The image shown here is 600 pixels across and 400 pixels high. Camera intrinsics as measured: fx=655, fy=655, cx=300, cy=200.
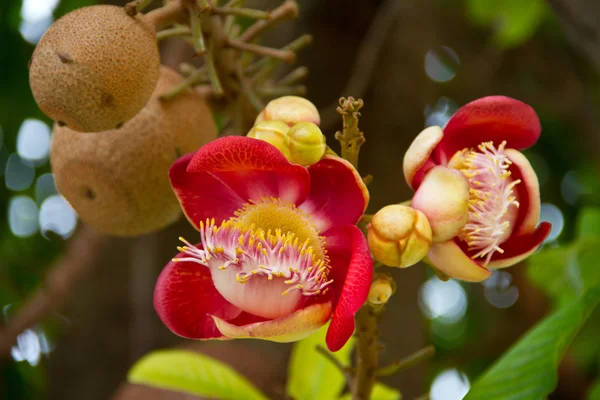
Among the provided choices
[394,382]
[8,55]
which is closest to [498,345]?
[394,382]

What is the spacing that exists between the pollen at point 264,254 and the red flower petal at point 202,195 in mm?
48

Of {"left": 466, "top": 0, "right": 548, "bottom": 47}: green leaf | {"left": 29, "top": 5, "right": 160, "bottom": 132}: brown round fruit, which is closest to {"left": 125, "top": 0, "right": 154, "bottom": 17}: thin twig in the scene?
{"left": 29, "top": 5, "right": 160, "bottom": 132}: brown round fruit

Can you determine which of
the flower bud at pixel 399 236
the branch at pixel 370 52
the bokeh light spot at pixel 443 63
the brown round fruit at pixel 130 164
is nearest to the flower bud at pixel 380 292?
the flower bud at pixel 399 236

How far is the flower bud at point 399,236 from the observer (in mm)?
598

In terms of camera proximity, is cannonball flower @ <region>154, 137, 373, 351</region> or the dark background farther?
the dark background

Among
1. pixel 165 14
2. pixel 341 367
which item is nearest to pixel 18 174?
pixel 165 14

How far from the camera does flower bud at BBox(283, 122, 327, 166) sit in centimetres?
62

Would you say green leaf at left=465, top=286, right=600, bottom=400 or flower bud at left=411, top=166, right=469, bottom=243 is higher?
flower bud at left=411, top=166, right=469, bottom=243

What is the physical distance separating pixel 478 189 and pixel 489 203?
2 centimetres

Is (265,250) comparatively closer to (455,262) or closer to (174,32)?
(455,262)

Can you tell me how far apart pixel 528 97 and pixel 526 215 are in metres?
2.03


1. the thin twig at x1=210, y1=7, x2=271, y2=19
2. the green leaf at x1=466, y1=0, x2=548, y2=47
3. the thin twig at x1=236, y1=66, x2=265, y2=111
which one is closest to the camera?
the thin twig at x1=210, y1=7, x2=271, y2=19

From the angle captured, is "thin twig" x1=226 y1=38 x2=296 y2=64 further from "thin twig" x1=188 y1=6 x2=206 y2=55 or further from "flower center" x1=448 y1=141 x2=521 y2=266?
"flower center" x1=448 y1=141 x2=521 y2=266

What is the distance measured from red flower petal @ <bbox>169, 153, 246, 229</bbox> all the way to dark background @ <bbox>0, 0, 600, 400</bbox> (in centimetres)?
57
